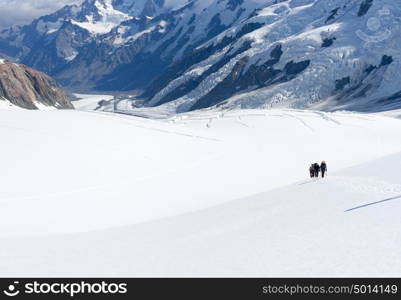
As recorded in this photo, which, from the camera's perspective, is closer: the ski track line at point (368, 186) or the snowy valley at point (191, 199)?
the snowy valley at point (191, 199)

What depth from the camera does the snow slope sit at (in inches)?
682

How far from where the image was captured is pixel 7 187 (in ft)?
105

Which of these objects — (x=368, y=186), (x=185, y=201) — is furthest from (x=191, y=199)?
(x=368, y=186)

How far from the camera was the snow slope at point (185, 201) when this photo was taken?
17.3m

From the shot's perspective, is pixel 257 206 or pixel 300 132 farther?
pixel 300 132

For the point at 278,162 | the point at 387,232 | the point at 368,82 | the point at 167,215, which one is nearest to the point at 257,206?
the point at 167,215

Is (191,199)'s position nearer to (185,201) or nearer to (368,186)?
(185,201)

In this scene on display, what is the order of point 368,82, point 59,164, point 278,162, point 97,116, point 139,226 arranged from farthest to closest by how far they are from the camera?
point 368,82, point 97,116, point 278,162, point 59,164, point 139,226

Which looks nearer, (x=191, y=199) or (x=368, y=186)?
(x=368, y=186)

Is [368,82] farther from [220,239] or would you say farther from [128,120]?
[220,239]

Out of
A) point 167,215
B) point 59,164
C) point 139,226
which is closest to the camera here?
point 139,226

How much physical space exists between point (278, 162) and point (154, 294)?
33436mm

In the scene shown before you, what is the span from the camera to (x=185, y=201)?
33469 mm

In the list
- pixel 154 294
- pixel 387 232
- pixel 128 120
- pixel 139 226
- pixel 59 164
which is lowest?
pixel 154 294
